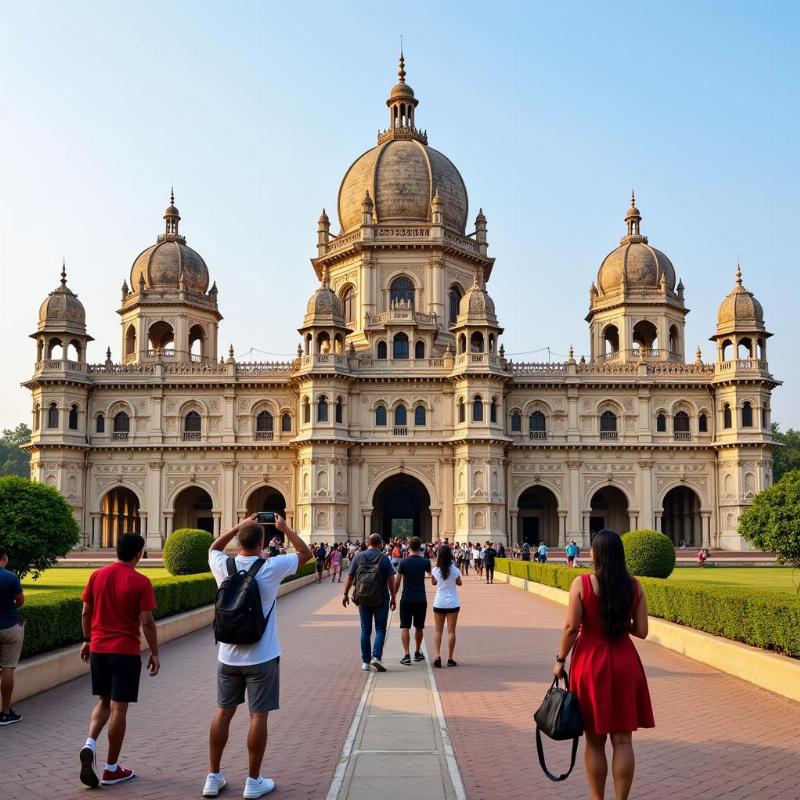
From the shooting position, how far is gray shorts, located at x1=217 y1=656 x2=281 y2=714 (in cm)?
783

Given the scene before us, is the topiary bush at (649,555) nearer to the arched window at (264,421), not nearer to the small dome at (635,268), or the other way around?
the arched window at (264,421)

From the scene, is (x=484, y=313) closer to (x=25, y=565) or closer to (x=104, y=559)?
(x=104, y=559)

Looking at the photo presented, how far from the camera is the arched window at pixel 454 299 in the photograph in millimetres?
61375

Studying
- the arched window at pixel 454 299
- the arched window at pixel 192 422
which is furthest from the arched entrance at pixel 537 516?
the arched window at pixel 192 422

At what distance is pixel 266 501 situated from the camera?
60.8 meters

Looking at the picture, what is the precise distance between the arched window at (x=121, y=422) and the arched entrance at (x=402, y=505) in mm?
15084

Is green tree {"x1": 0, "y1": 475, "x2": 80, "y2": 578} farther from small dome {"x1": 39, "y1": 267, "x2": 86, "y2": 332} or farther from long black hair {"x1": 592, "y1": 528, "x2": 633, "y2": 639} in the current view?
small dome {"x1": 39, "y1": 267, "x2": 86, "y2": 332}

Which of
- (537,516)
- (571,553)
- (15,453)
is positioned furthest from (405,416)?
(15,453)

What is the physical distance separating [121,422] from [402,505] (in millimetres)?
17438

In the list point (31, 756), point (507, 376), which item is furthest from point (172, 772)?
point (507, 376)

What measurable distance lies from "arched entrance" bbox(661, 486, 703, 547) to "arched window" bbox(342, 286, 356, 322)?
22.1 m

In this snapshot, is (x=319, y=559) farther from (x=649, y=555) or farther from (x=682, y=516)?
(x=682, y=516)

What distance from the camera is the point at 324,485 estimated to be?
53.8 m

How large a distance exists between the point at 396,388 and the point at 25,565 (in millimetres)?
31731
